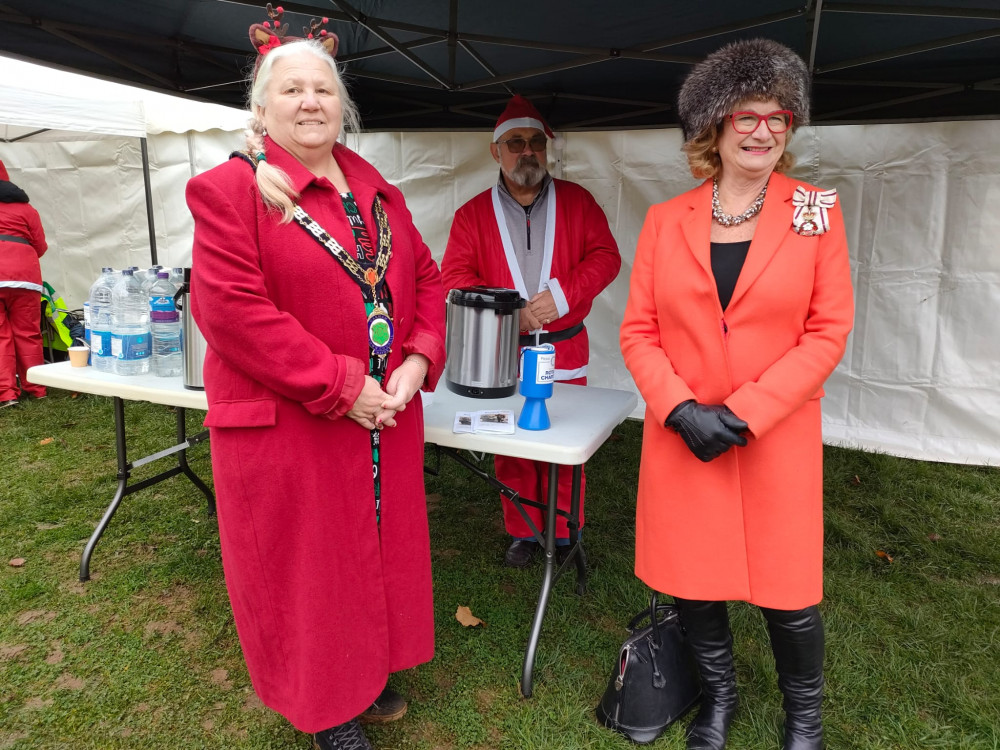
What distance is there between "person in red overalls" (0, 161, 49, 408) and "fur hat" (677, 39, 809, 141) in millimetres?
5889

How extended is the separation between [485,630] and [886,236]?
364 centimetres

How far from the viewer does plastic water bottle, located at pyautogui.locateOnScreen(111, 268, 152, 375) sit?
107 inches

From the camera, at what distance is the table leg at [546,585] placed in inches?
89.1

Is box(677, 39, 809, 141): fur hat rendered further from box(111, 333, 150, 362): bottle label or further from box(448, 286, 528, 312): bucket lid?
box(111, 333, 150, 362): bottle label

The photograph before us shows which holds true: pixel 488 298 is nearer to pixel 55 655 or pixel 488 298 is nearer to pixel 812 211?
pixel 812 211

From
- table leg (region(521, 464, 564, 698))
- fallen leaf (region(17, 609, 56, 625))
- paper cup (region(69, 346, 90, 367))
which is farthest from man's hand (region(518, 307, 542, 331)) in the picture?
fallen leaf (region(17, 609, 56, 625))

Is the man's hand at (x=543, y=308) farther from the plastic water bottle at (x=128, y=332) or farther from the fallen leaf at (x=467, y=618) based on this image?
the plastic water bottle at (x=128, y=332)

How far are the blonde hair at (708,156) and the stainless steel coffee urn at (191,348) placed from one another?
1.82 m

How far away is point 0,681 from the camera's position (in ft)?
7.66

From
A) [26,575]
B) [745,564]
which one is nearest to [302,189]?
[745,564]

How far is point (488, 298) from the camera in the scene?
7.65 feet

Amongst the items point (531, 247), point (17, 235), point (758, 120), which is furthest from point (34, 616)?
point (17, 235)

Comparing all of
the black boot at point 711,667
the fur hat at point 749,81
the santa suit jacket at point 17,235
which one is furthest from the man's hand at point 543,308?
the santa suit jacket at point 17,235

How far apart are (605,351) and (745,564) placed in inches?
137
